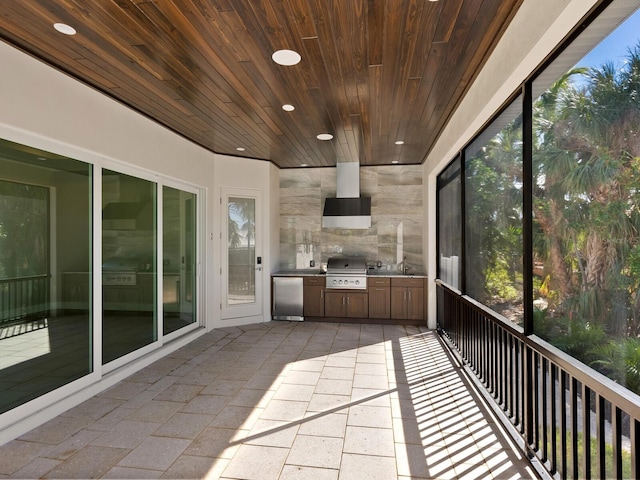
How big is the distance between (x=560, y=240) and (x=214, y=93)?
289cm

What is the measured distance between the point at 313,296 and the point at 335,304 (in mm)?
388

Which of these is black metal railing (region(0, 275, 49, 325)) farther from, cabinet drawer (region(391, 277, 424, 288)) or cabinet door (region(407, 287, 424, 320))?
cabinet door (region(407, 287, 424, 320))

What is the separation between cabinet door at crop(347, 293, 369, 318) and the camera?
5.89 metres

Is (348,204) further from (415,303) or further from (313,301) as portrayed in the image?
(415,303)

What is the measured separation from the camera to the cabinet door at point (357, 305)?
589 centimetres

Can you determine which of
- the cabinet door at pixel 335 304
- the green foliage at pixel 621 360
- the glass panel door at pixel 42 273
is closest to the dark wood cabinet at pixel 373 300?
the cabinet door at pixel 335 304

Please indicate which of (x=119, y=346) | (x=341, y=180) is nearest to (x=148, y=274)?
(x=119, y=346)

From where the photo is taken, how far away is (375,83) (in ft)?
10.1

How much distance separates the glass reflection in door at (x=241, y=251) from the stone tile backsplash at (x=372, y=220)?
0.95 m

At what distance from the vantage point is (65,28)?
225cm

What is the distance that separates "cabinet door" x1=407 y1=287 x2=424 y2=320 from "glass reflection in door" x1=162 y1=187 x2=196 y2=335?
128 inches

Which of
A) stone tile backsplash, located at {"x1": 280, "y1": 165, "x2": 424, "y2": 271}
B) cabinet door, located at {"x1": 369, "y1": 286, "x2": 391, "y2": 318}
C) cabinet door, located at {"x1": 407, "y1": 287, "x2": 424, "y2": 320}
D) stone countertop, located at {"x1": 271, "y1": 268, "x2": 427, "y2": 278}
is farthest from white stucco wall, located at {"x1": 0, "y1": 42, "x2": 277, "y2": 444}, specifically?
cabinet door, located at {"x1": 407, "y1": 287, "x2": 424, "y2": 320}

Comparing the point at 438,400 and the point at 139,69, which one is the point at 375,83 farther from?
the point at 438,400

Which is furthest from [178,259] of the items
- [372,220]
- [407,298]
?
[407,298]
